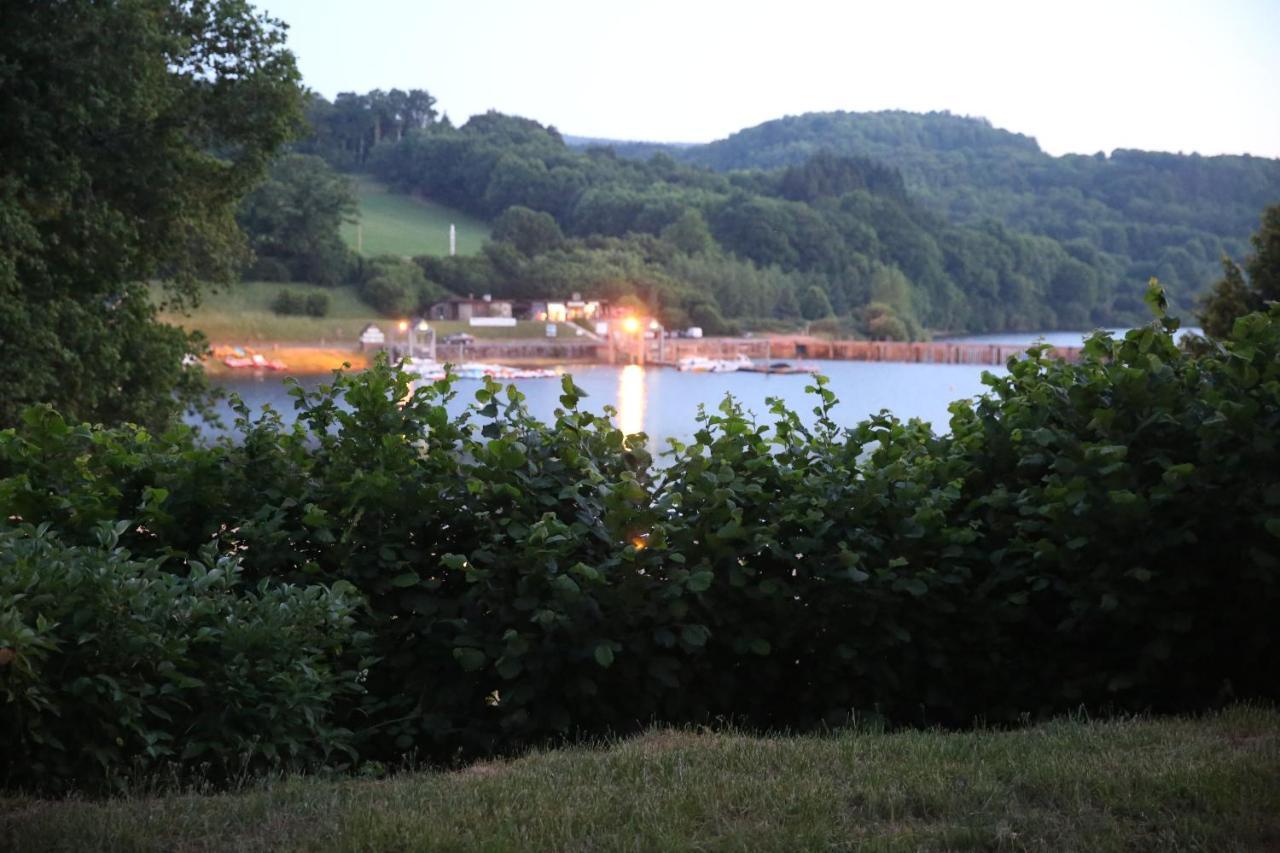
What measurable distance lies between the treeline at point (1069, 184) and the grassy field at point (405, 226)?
3918cm

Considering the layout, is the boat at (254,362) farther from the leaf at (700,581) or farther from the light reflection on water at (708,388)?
the leaf at (700,581)

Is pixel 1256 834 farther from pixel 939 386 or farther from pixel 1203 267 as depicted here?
pixel 1203 267

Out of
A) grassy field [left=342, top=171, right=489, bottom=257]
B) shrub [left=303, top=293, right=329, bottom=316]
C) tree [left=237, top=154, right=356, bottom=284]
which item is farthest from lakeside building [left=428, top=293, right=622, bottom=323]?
shrub [left=303, top=293, right=329, bottom=316]

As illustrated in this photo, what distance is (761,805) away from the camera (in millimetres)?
4367

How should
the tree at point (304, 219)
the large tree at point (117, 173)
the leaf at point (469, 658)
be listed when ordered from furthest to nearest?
1. the tree at point (304, 219)
2. the large tree at point (117, 173)
3. the leaf at point (469, 658)

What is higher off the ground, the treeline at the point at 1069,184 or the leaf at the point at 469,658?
the treeline at the point at 1069,184

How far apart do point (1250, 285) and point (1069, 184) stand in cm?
10313

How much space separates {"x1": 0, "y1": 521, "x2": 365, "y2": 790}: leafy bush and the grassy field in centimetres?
10507

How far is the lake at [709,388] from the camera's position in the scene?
60803 millimetres

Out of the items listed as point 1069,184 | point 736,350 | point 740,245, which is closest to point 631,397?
point 736,350

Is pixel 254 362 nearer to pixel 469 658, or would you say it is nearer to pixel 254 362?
pixel 254 362

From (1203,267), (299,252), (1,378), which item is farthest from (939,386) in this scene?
(1,378)

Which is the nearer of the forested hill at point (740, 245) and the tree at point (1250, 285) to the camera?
the tree at point (1250, 285)

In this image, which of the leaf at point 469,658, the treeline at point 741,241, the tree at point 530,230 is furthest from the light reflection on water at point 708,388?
the leaf at point 469,658
